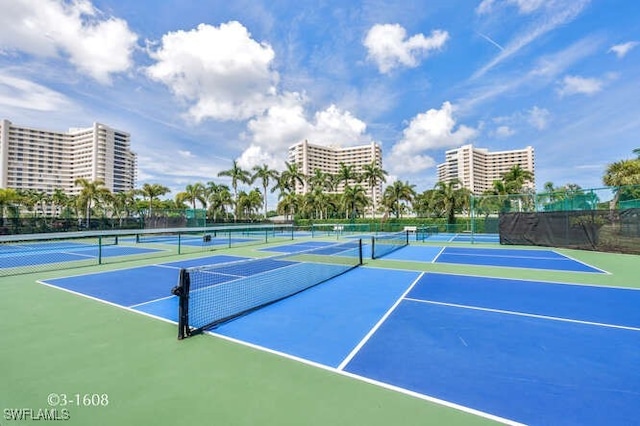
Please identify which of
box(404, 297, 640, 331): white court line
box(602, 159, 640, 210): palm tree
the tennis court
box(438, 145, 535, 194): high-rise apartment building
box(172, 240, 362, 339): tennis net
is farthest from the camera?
Answer: box(438, 145, 535, 194): high-rise apartment building

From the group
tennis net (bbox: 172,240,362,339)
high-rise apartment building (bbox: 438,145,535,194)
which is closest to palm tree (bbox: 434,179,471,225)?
tennis net (bbox: 172,240,362,339)

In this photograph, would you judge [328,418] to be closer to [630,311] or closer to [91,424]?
[91,424]

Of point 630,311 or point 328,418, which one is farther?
point 630,311

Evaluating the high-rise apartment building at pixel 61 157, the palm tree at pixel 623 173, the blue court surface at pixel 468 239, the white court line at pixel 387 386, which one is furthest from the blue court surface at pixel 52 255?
the high-rise apartment building at pixel 61 157

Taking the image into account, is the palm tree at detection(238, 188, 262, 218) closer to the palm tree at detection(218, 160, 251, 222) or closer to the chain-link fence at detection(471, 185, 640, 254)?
the palm tree at detection(218, 160, 251, 222)

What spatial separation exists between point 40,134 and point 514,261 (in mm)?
175956

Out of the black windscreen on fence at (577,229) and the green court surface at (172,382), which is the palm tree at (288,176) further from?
the green court surface at (172,382)

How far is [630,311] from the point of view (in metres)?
5.76

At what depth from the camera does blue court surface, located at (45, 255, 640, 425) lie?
3.05 m

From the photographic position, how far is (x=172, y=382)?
336 cm

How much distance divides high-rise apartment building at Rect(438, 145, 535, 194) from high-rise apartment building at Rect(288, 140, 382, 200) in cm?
4090

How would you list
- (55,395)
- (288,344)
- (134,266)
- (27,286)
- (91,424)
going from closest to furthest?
1. (91,424)
2. (55,395)
3. (288,344)
4. (27,286)
5. (134,266)

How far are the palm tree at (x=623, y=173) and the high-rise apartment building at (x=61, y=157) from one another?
155m

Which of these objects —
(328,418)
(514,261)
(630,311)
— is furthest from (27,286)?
(514,261)
